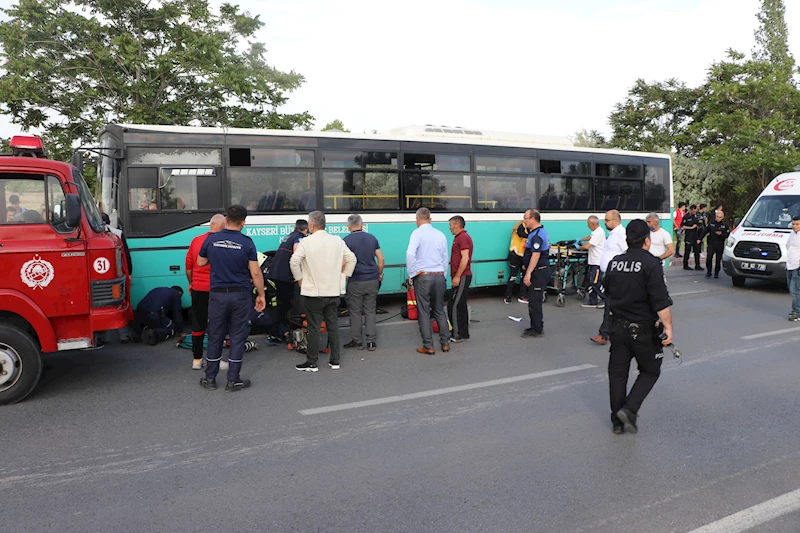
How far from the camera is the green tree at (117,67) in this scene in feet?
61.9

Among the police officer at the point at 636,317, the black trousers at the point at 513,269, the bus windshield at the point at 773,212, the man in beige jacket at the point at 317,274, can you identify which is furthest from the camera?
the bus windshield at the point at 773,212

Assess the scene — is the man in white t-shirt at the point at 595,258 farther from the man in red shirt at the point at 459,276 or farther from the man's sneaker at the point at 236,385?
the man's sneaker at the point at 236,385

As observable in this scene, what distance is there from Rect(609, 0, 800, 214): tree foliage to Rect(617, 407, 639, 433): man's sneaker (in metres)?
29.2

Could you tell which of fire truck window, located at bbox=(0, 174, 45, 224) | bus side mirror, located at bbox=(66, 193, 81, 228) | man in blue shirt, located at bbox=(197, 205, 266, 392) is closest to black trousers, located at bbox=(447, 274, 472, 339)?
man in blue shirt, located at bbox=(197, 205, 266, 392)

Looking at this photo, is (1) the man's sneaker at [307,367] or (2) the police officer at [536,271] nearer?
(1) the man's sneaker at [307,367]

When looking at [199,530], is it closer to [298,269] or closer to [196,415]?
[196,415]

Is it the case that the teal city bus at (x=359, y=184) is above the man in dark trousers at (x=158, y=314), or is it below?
above

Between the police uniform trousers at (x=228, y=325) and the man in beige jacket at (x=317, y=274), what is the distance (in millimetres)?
854

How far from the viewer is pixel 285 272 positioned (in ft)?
28.2

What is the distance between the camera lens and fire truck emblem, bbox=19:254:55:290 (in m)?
5.89

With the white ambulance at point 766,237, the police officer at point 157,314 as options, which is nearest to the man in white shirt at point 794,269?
the white ambulance at point 766,237

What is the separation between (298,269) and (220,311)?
114 centimetres

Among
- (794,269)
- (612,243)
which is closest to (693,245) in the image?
(794,269)

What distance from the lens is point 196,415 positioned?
18.5 feet
